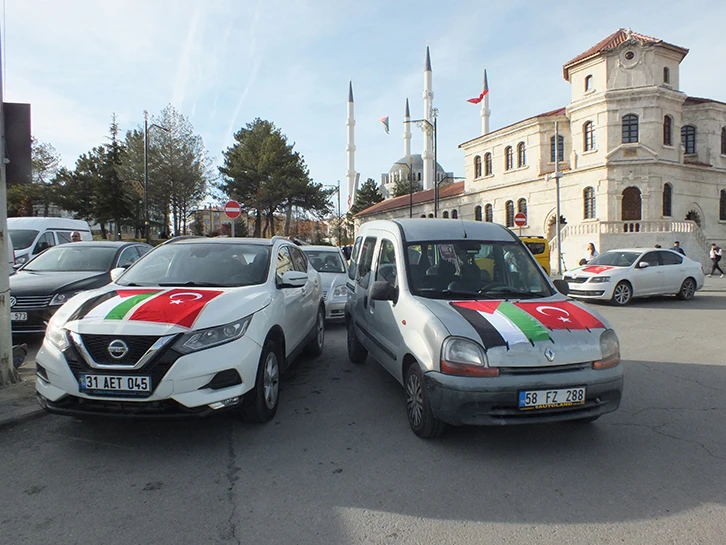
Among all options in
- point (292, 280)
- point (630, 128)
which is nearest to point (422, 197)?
point (630, 128)

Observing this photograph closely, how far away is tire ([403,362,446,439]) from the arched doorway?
1338 inches

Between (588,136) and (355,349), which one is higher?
(588,136)

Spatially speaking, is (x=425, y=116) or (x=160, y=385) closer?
(x=160, y=385)

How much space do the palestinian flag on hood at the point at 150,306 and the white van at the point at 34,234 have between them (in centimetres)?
1131

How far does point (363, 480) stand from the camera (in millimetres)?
3301

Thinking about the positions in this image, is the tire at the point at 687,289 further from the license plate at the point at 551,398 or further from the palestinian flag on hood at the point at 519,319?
the license plate at the point at 551,398

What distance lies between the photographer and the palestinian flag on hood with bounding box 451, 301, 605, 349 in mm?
3602

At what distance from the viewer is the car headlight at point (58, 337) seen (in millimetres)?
3684

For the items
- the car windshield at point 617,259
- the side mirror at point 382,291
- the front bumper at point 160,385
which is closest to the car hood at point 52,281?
the front bumper at point 160,385

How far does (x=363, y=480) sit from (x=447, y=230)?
2878 mm

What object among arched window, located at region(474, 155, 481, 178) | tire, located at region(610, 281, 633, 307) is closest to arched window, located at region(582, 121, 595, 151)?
arched window, located at region(474, 155, 481, 178)

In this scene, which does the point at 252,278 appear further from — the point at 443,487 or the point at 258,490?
the point at 443,487

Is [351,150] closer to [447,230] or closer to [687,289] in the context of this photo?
[687,289]

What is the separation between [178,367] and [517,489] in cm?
250
